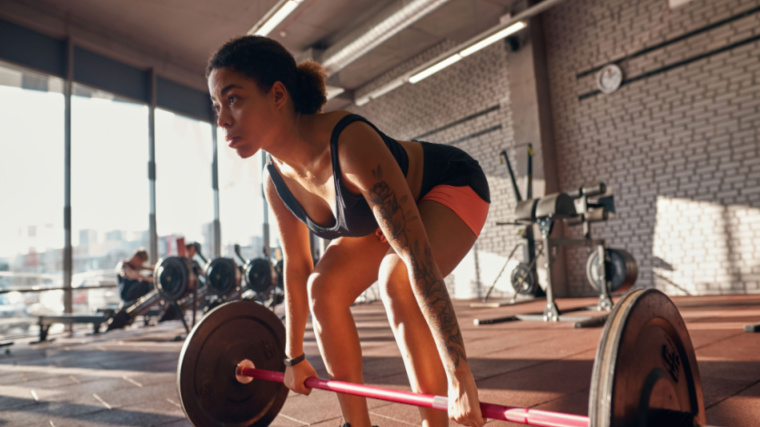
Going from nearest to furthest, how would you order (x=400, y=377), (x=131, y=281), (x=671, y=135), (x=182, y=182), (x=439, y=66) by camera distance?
(x=400, y=377), (x=671, y=135), (x=131, y=281), (x=439, y=66), (x=182, y=182)

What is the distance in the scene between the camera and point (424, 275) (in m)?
0.97

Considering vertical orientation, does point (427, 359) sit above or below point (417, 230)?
below

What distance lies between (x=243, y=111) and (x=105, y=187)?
7524mm

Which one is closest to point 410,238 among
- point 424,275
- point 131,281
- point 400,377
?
point 424,275

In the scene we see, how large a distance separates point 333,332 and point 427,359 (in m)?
0.29

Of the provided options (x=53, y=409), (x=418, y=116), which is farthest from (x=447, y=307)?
(x=418, y=116)

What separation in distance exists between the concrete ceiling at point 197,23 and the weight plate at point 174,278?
3.71 m

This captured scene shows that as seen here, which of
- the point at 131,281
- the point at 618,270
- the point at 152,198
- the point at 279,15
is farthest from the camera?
the point at 152,198

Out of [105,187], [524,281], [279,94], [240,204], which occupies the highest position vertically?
[105,187]

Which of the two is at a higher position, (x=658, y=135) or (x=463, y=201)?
(x=658, y=135)

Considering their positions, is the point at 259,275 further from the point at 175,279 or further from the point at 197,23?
the point at 197,23

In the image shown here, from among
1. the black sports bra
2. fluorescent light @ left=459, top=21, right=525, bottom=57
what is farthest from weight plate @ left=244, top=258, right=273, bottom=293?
the black sports bra

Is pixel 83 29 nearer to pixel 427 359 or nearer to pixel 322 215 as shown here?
pixel 322 215

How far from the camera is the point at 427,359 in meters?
1.09
